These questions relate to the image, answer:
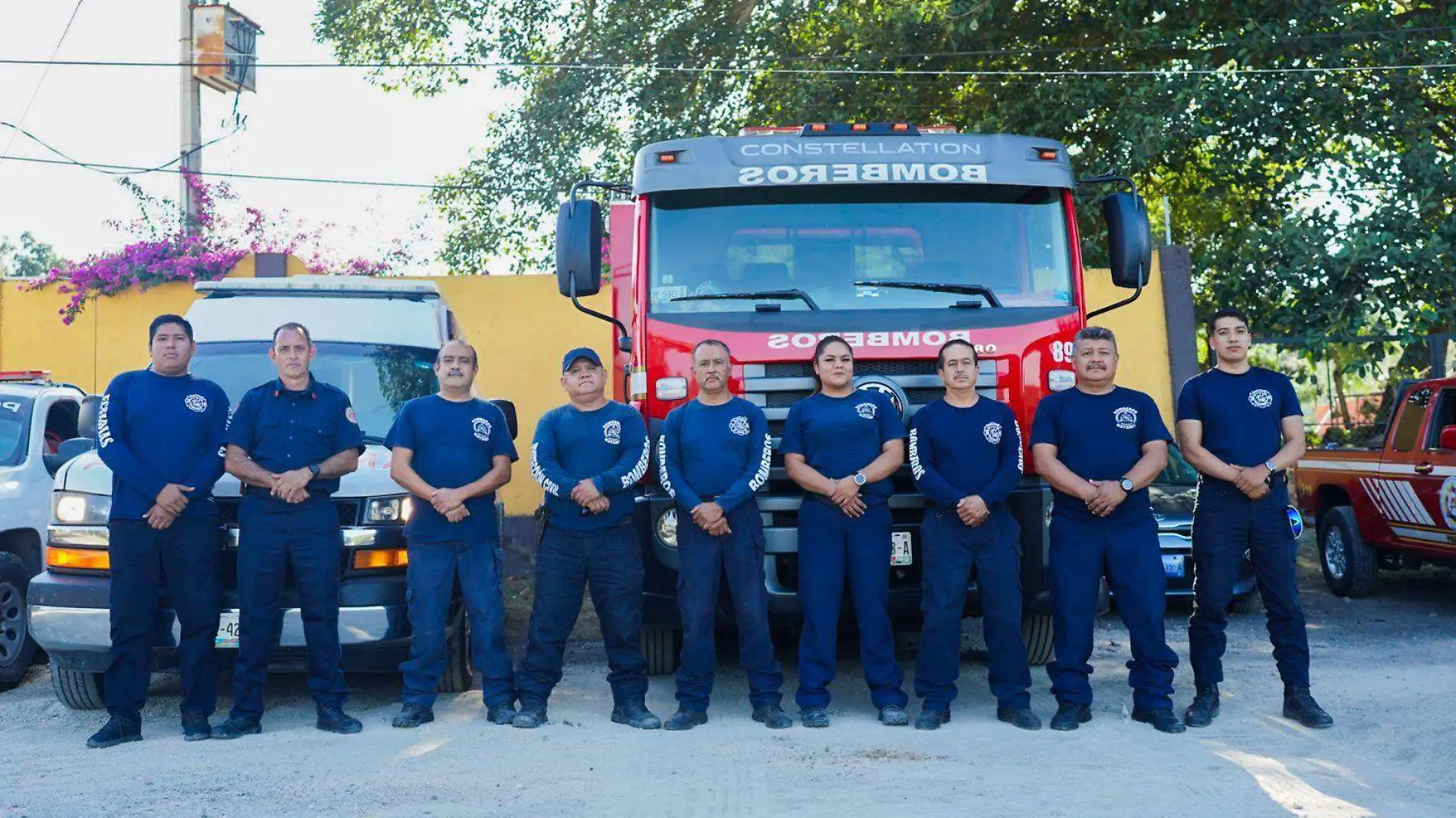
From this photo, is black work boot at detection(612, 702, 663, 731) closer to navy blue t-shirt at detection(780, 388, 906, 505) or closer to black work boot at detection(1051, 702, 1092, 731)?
navy blue t-shirt at detection(780, 388, 906, 505)

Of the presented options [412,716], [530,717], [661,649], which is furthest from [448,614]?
[661,649]

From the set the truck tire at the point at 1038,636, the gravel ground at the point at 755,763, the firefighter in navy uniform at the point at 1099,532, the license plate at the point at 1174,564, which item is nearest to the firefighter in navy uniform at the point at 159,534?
the gravel ground at the point at 755,763

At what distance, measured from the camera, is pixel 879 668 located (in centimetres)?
683

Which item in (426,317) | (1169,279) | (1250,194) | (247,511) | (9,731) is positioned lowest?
(9,731)

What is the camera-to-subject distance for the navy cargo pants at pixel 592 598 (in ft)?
22.2

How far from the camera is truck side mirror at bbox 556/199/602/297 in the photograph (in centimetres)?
718

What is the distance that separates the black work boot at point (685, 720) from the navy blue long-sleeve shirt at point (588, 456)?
0.97 meters

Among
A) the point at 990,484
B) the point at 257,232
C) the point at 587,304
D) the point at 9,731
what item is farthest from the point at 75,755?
the point at 257,232

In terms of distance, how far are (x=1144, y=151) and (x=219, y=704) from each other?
1124 centimetres

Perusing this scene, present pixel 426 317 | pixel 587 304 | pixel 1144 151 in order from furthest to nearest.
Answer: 1. pixel 1144 151
2. pixel 587 304
3. pixel 426 317

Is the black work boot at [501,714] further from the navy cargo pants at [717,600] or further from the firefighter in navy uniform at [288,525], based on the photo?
the navy cargo pants at [717,600]

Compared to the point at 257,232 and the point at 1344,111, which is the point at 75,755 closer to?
the point at 257,232

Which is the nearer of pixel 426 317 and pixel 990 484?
pixel 990 484

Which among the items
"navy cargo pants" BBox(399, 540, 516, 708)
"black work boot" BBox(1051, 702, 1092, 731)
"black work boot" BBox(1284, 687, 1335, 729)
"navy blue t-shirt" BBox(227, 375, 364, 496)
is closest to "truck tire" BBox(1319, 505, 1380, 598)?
"black work boot" BBox(1284, 687, 1335, 729)
